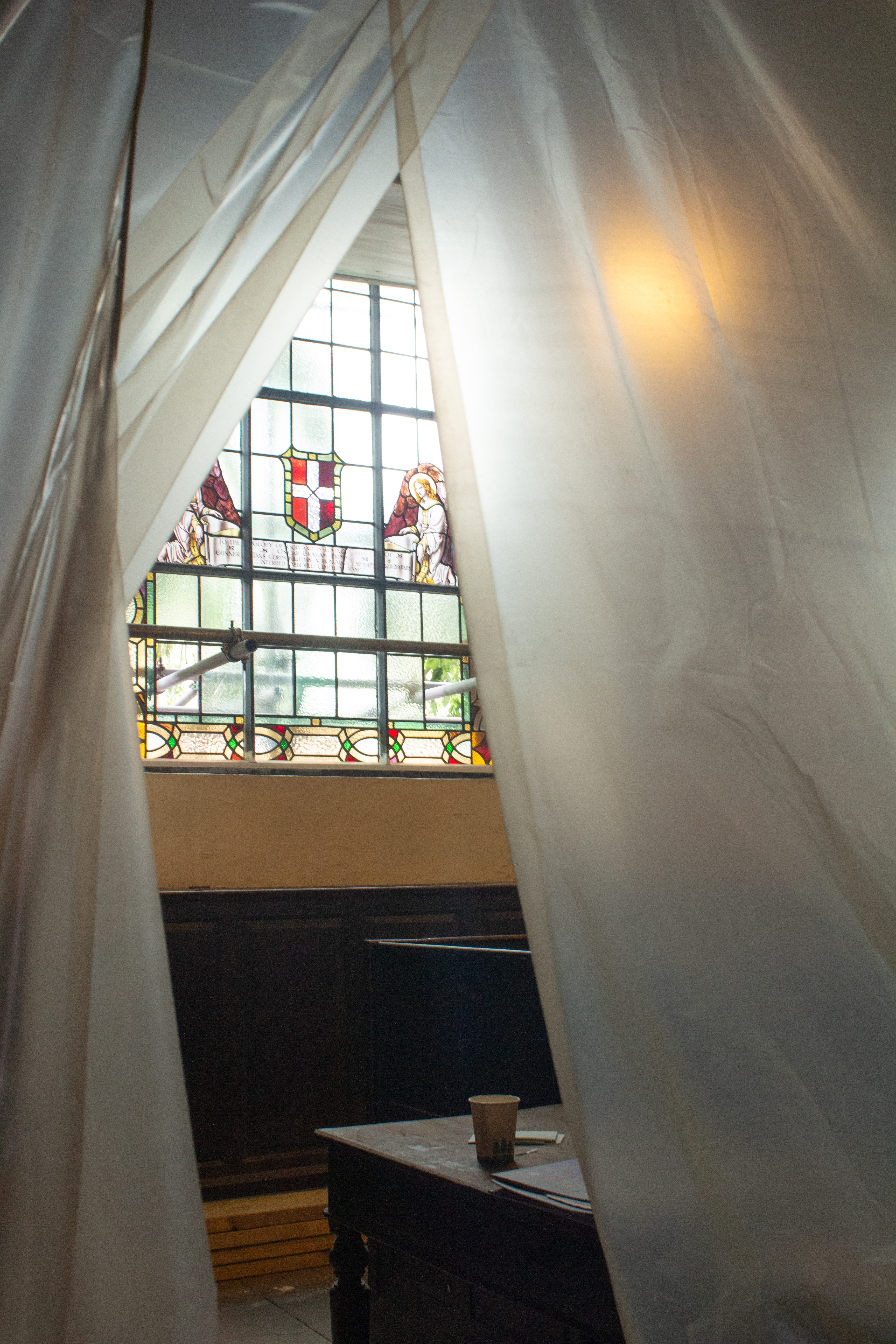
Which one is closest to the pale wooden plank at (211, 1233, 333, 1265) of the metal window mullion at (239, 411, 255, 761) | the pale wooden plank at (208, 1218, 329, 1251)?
the pale wooden plank at (208, 1218, 329, 1251)

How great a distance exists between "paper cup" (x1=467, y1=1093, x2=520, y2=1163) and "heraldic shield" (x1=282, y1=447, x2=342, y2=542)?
367 cm

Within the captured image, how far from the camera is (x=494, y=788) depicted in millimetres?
4699

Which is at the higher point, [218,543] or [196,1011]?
[218,543]

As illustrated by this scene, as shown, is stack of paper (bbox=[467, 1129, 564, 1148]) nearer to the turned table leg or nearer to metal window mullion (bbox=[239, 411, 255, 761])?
the turned table leg

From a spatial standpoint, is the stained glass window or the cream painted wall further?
the stained glass window

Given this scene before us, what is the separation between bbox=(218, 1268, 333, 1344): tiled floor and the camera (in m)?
2.81

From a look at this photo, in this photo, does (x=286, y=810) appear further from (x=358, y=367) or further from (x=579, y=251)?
(x=579, y=251)

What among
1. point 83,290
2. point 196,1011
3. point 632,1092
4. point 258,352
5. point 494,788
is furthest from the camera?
point 494,788

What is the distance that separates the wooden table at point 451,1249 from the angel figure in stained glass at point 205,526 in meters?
3.16

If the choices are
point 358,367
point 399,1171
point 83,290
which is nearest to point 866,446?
point 83,290

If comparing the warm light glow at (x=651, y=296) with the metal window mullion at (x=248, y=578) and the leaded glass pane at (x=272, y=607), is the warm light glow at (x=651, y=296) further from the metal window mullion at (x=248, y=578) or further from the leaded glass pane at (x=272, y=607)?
the leaded glass pane at (x=272, y=607)

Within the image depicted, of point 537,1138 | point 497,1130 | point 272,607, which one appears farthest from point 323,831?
point 497,1130

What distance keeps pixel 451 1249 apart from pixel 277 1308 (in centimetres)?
187

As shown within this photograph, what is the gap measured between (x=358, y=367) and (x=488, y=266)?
411cm
